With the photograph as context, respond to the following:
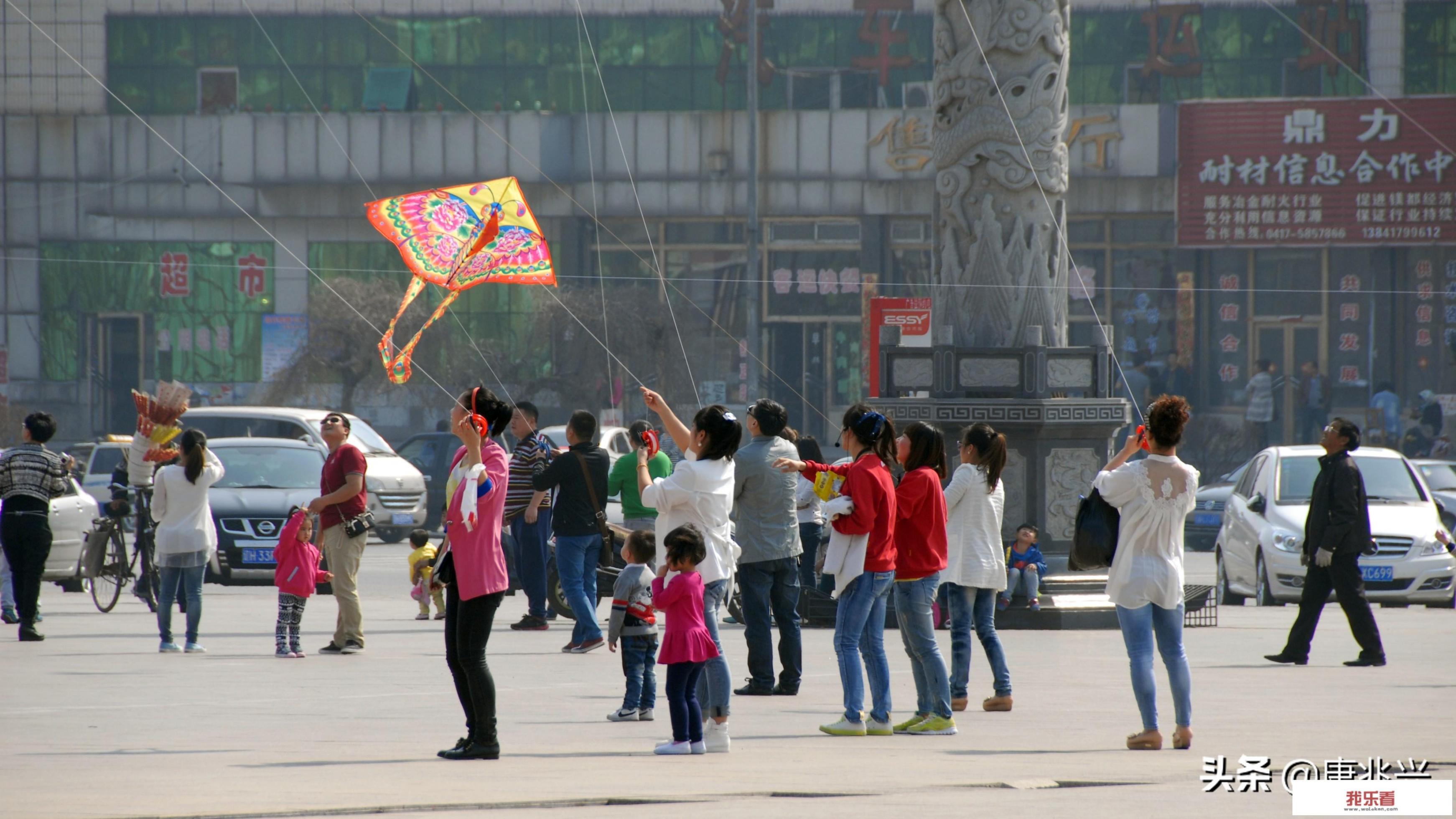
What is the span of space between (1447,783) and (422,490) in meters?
18.2

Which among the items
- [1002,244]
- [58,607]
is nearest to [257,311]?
[58,607]

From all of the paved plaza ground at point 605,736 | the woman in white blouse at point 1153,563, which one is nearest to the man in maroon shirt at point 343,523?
the paved plaza ground at point 605,736

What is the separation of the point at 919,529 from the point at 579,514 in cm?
455

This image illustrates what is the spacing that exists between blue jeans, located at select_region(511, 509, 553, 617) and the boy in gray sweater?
170 inches

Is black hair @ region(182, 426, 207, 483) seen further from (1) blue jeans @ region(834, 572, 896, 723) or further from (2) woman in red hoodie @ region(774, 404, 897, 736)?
(1) blue jeans @ region(834, 572, 896, 723)

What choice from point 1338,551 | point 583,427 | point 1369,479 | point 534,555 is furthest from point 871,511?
point 1369,479

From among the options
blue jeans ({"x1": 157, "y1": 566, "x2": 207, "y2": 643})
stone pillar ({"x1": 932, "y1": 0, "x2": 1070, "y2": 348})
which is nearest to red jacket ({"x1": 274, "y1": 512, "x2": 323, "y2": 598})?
blue jeans ({"x1": 157, "y1": 566, "x2": 207, "y2": 643})

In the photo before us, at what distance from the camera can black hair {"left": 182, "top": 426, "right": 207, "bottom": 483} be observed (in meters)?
12.6

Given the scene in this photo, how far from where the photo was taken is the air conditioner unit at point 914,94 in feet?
126

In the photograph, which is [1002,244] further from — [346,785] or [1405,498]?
[346,785]

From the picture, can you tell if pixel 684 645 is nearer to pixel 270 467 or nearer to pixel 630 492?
pixel 630 492

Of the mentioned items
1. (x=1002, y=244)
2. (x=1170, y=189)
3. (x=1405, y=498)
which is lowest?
(x=1405, y=498)

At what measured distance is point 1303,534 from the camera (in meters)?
15.4

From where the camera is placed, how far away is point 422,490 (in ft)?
77.9
